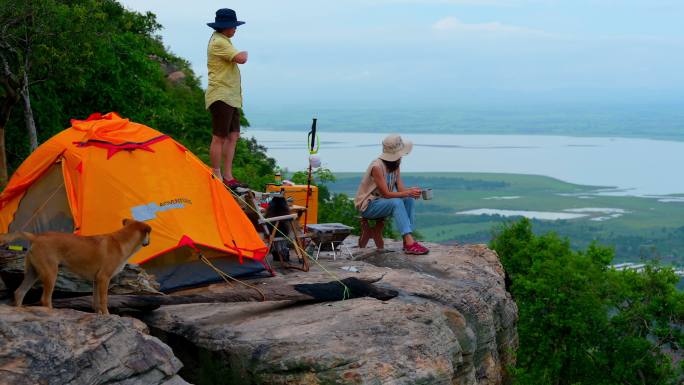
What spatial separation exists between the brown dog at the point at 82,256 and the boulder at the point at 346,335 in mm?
1279

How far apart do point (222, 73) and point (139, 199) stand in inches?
112

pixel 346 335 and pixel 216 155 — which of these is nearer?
pixel 346 335

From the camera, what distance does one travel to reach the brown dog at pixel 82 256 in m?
9.81

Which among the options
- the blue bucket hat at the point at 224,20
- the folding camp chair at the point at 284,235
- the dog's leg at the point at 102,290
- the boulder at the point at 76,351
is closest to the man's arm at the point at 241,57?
the blue bucket hat at the point at 224,20

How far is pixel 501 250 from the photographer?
117 feet

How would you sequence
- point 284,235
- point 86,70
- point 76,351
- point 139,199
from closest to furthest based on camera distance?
point 76,351, point 139,199, point 284,235, point 86,70

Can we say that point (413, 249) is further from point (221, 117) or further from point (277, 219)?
point (221, 117)

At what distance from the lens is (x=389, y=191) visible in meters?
14.4

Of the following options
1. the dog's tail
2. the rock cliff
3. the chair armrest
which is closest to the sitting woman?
the rock cliff

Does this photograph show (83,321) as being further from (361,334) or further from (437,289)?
(437,289)

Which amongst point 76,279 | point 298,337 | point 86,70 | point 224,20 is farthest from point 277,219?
point 86,70

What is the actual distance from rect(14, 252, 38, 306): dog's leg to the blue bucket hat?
5420 mm

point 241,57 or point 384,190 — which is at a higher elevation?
point 241,57

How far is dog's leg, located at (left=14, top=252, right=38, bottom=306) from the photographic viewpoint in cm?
988
